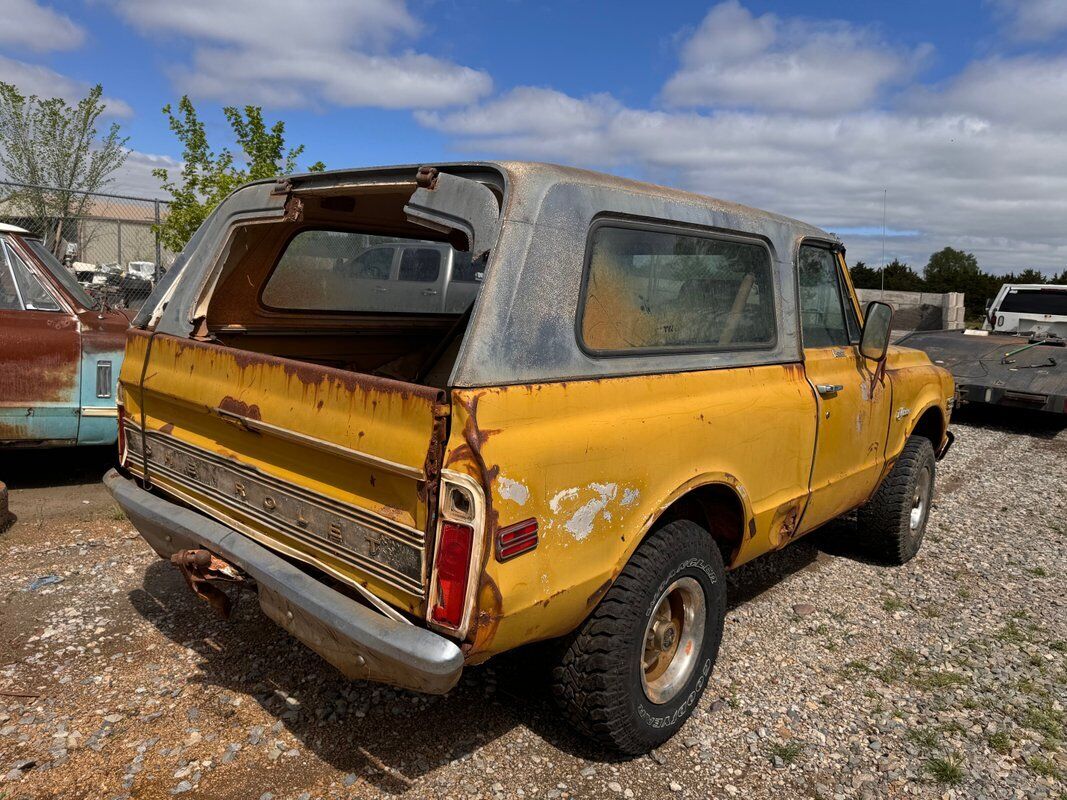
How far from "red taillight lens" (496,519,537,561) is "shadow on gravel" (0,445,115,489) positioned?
477cm

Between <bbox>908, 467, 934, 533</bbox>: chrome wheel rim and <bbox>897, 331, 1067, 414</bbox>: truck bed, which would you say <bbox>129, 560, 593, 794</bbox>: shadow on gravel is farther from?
<bbox>897, 331, 1067, 414</bbox>: truck bed

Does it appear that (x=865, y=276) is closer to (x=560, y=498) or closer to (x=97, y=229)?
(x=97, y=229)

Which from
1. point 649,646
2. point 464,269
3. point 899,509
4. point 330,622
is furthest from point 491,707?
point 464,269

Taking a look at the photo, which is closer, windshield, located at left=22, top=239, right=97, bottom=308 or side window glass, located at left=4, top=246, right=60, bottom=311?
side window glass, located at left=4, top=246, right=60, bottom=311

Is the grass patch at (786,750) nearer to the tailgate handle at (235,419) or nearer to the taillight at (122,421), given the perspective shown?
the tailgate handle at (235,419)

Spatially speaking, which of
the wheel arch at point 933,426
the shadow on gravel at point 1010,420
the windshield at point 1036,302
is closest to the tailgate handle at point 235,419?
the wheel arch at point 933,426

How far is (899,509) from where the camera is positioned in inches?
179

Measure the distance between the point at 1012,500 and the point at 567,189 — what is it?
19.8 feet

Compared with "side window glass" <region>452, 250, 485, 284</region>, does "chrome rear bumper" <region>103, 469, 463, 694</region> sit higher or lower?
lower

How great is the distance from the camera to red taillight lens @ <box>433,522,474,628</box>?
2004 millimetres

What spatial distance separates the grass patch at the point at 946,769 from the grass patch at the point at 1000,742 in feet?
0.66

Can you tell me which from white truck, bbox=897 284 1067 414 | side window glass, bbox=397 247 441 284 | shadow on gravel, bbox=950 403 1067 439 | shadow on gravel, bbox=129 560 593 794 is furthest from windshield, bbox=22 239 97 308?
shadow on gravel, bbox=950 403 1067 439

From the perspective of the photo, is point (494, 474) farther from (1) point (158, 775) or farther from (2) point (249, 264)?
(2) point (249, 264)

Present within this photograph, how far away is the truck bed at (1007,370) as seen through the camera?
880cm
